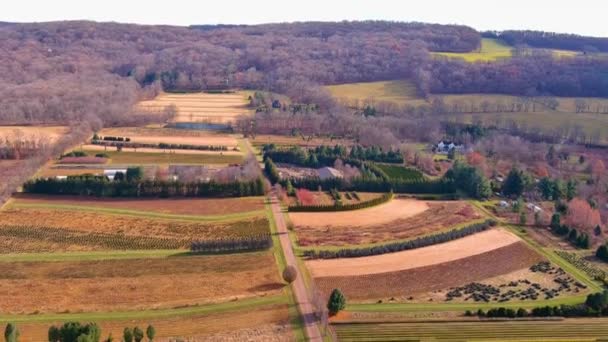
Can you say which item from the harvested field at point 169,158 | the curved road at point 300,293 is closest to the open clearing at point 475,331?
the curved road at point 300,293

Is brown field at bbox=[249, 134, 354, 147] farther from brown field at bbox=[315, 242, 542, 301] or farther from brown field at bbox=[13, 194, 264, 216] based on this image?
brown field at bbox=[315, 242, 542, 301]

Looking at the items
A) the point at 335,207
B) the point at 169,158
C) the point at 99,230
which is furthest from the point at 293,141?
the point at 99,230

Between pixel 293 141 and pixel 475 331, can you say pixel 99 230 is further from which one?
pixel 293 141

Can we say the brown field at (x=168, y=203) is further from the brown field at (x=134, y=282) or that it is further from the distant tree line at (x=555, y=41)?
the distant tree line at (x=555, y=41)

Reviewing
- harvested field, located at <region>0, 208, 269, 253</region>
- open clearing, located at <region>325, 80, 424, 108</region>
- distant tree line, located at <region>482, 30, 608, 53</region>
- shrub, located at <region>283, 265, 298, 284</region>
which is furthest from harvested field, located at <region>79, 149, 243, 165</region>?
distant tree line, located at <region>482, 30, 608, 53</region>

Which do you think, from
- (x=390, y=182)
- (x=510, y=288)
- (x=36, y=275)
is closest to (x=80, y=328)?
(x=36, y=275)

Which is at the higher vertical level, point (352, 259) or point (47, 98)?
point (47, 98)

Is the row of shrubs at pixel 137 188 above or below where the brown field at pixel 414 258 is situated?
above

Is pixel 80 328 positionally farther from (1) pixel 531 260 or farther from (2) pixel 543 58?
(2) pixel 543 58
